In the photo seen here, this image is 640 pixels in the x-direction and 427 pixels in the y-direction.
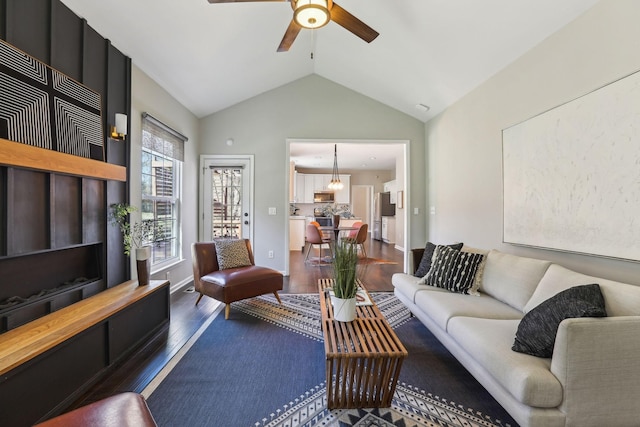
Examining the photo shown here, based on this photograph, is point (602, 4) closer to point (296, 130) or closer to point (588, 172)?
point (588, 172)

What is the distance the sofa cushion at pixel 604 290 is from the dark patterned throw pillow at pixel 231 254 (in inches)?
111

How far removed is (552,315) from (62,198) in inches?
126

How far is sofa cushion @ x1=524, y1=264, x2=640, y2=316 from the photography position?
145cm

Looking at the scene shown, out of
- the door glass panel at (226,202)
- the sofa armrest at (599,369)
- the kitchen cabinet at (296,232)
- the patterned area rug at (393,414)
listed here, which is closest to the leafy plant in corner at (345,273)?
the patterned area rug at (393,414)

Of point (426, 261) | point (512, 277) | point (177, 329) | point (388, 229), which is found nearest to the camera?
point (512, 277)

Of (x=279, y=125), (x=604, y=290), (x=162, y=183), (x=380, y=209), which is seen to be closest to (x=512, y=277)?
(x=604, y=290)

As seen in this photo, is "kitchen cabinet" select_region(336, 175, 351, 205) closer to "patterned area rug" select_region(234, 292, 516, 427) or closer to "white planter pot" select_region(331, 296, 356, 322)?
"white planter pot" select_region(331, 296, 356, 322)

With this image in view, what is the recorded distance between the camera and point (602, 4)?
1879 millimetres

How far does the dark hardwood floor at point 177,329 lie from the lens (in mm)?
1865

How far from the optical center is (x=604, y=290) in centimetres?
157

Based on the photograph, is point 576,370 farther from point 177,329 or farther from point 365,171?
point 365,171

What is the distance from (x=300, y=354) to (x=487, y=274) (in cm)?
175

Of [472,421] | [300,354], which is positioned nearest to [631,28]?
[472,421]

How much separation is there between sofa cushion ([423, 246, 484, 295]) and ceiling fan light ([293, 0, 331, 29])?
2242mm
